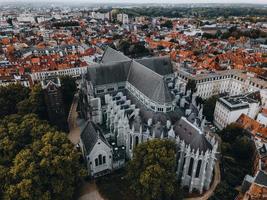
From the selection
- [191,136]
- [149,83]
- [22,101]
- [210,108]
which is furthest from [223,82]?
[22,101]

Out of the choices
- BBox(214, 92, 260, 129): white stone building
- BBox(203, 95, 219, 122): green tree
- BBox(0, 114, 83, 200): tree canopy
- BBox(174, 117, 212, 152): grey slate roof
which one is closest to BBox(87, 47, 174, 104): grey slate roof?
BBox(174, 117, 212, 152): grey slate roof

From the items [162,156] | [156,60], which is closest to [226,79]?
[156,60]

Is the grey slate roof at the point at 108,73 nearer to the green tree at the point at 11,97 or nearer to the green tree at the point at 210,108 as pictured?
the green tree at the point at 11,97

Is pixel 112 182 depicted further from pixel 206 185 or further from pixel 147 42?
pixel 147 42

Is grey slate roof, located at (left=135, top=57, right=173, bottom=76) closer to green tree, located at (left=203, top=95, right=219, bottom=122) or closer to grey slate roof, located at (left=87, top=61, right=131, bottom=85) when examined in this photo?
grey slate roof, located at (left=87, top=61, right=131, bottom=85)

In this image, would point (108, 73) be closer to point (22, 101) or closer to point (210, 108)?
point (22, 101)
